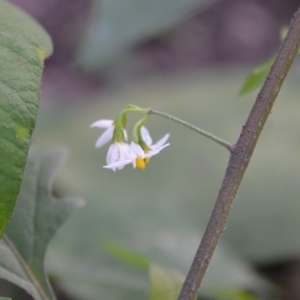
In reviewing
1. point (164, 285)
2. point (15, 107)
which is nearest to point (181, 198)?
point (164, 285)

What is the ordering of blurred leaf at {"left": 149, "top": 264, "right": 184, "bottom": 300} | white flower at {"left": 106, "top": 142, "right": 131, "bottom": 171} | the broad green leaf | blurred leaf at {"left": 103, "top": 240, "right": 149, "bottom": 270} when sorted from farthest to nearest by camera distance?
blurred leaf at {"left": 103, "top": 240, "right": 149, "bottom": 270}
blurred leaf at {"left": 149, "top": 264, "right": 184, "bottom": 300}
white flower at {"left": 106, "top": 142, "right": 131, "bottom": 171}
the broad green leaf

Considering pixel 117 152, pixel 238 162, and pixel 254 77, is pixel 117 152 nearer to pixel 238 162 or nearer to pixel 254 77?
pixel 238 162

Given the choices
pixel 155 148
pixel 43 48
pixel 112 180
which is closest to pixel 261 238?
pixel 112 180

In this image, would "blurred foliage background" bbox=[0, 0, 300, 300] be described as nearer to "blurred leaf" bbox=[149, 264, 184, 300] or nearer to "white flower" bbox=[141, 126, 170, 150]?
"blurred leaf" bbox=[149, 264, 184, 300]

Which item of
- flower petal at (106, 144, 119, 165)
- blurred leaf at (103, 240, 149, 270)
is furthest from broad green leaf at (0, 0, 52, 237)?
blurred leaf at (103, 240, 149, 270)

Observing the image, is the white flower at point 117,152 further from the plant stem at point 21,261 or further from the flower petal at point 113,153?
the plant stem at point 21,261

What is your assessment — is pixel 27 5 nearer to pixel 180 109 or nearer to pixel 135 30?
pixel 180 109
